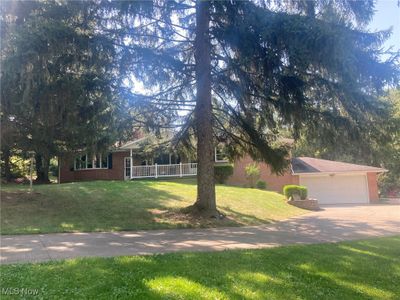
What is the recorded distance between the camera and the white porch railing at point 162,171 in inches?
1234

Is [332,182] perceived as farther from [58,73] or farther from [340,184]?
[58,73]

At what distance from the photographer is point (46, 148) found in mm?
14633

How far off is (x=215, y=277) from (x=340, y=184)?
2778 cm

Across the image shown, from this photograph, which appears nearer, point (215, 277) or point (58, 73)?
point (215, 277)

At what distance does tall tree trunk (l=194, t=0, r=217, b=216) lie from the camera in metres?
13.8

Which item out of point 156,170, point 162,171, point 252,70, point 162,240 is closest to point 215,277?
point 162,240

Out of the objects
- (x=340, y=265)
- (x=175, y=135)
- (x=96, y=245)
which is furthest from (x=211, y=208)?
(x=340, y=265)

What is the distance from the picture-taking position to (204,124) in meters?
14.0

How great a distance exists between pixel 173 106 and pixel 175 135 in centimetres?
130

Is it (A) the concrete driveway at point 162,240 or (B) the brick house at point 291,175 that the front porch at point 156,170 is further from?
(A) the concrete driveway at point 162,240

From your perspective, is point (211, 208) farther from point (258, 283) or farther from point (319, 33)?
point (258, 283)

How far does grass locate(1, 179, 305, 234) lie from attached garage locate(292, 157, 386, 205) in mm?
10982

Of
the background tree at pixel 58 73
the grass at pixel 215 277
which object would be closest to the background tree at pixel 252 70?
the background tree at pixel 58 73

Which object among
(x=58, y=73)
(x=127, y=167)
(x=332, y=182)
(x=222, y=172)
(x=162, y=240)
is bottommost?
(x=162, y=240)
